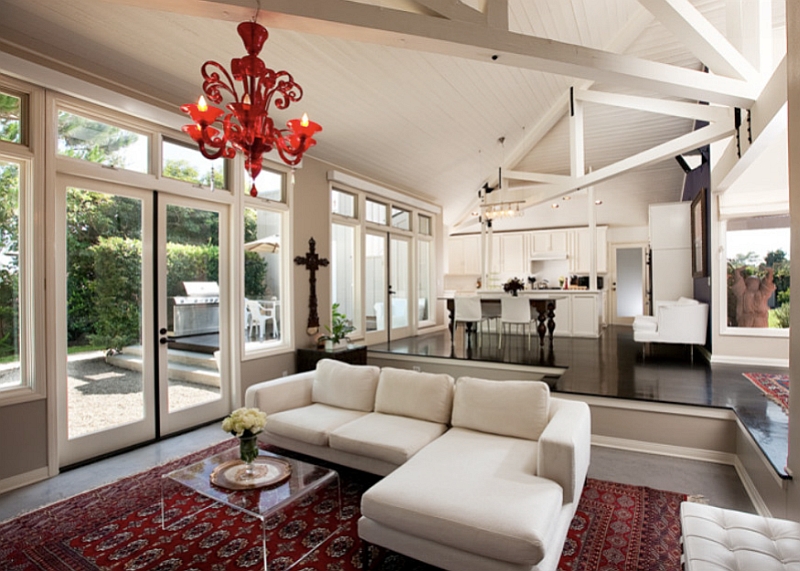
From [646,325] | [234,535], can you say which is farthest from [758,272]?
[234,535]

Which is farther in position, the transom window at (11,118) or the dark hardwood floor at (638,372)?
the dark hardwood floor at (638,372)

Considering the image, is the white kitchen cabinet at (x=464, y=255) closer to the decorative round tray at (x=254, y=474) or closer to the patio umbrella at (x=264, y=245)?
the patio umbrella at (x=264, y=245)

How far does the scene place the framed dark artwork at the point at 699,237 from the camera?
5.84 meters

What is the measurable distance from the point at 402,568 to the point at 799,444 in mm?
1944

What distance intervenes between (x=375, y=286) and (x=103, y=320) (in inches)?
159

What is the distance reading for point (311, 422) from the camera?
300 centimetres

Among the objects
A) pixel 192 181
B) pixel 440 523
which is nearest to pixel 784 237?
pixel 440 523

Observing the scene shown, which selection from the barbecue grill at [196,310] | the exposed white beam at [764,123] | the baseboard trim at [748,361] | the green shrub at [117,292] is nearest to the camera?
the exposed white beam at [764,123]

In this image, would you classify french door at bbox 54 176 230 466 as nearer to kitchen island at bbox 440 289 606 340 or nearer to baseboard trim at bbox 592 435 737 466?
baseboard trim at bbox 592 435 737 466

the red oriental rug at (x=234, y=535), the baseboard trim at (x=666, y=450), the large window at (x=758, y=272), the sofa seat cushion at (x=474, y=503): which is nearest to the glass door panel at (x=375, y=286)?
the baseboard trim at (x=666, y=450)

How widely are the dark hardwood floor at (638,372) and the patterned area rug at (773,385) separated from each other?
0.20 feet

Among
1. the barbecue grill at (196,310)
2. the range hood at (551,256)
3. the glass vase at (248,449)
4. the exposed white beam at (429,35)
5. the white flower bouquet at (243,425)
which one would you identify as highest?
the exposed white beam at (429,35)

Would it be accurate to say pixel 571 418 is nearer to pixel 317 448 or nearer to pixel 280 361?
pixel 317 448

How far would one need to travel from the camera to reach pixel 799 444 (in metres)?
1.92
